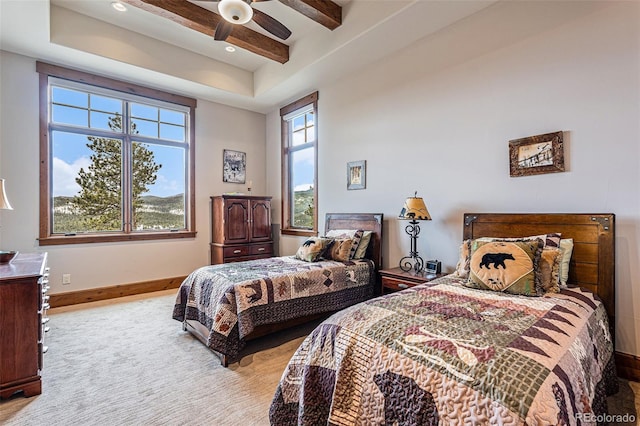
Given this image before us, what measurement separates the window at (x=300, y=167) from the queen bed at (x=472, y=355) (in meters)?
3.11

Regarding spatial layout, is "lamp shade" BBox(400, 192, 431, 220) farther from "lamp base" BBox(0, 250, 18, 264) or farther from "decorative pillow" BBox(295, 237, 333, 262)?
"lamp base" BBox(0, 250, 18, 264)

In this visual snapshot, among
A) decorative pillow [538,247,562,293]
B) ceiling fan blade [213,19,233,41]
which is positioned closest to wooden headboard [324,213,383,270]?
decorative pillow [538,247,562,293]

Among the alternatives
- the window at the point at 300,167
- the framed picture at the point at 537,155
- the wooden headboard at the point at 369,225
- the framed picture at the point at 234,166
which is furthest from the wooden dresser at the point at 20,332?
the framed picture at the point at 537,155

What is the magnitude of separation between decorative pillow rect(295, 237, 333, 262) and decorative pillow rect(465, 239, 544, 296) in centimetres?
168

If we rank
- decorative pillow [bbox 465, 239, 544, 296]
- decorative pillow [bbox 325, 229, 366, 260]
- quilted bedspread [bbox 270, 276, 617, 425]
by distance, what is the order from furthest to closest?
decorative pillow [bbox 325, 229, 366, 260] → decorative pillow [bbox 465, 239, 544, 296] → quilted bedspread [bbox 270, 276, 617, 425]

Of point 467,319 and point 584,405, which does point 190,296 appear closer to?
point 467,319

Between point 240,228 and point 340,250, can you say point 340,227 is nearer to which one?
point 340,250

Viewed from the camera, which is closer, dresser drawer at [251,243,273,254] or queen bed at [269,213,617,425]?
queen bed at [269,213,617,425]

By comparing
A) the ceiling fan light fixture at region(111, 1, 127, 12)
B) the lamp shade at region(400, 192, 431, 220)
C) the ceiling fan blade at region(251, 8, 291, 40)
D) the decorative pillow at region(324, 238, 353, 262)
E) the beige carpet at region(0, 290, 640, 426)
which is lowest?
the beige carpet at region(0, 290, 640, 426)

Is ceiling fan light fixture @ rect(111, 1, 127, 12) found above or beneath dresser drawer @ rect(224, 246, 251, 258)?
above

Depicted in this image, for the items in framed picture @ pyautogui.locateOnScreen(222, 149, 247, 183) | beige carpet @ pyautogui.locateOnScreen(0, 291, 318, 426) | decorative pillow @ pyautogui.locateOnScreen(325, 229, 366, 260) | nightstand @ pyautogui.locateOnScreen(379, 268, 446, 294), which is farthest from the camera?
framed picture @ pyautogui.locateOnScreen(222, 149, 247, 183)

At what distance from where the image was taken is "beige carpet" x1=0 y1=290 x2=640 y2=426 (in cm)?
188

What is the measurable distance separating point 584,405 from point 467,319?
1.67 feet

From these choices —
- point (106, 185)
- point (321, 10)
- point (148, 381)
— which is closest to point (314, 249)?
point (148, 381)
